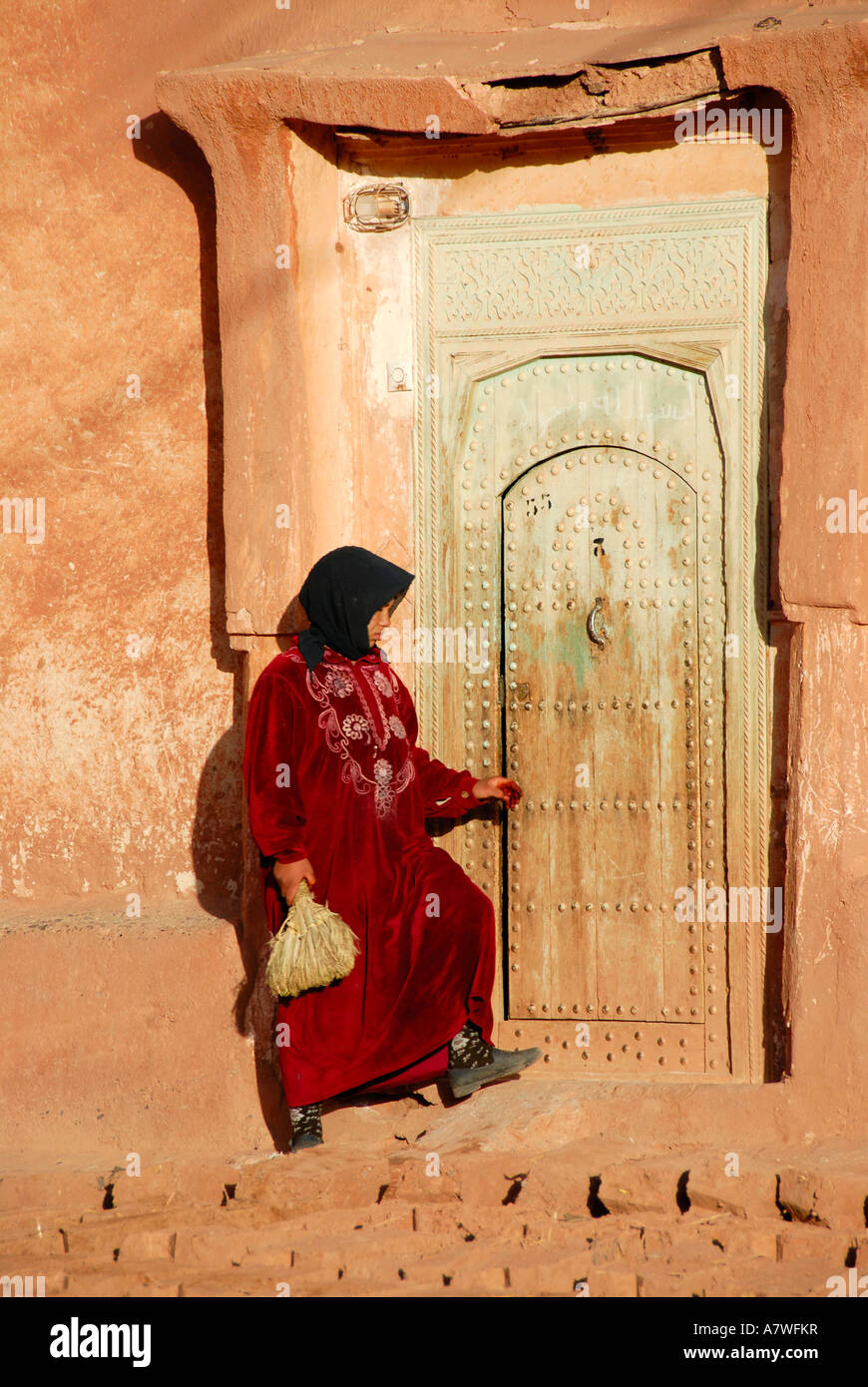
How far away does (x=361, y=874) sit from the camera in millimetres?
4734

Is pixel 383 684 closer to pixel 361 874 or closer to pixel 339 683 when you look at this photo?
pixel 339 683

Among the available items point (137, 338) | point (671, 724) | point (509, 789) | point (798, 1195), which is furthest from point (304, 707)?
point (798, 1195)

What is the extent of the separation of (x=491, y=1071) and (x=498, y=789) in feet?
3.01

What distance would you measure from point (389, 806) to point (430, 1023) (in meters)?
0.70

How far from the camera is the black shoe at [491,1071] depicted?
4.79 meters

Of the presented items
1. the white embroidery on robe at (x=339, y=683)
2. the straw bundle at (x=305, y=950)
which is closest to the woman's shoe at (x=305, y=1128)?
the straw bundle at (x=305, y=950)

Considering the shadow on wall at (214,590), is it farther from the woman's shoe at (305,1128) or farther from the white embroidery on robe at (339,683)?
the woman's shoe at (305,1128)

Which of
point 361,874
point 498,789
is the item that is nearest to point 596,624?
point 498,789

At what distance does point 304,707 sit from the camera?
4660 mm

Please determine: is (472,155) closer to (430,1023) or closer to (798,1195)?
(430,1023)

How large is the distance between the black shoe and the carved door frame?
0.84ft

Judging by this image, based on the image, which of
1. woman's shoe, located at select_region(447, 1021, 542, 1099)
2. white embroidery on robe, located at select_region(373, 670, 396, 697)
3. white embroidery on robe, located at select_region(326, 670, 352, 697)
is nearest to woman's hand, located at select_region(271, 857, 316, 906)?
white embroidery on robe, located at select_region(326, 670, 352, 697)

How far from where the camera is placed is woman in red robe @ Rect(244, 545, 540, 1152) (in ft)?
15.2

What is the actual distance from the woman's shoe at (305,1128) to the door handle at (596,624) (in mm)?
1798
